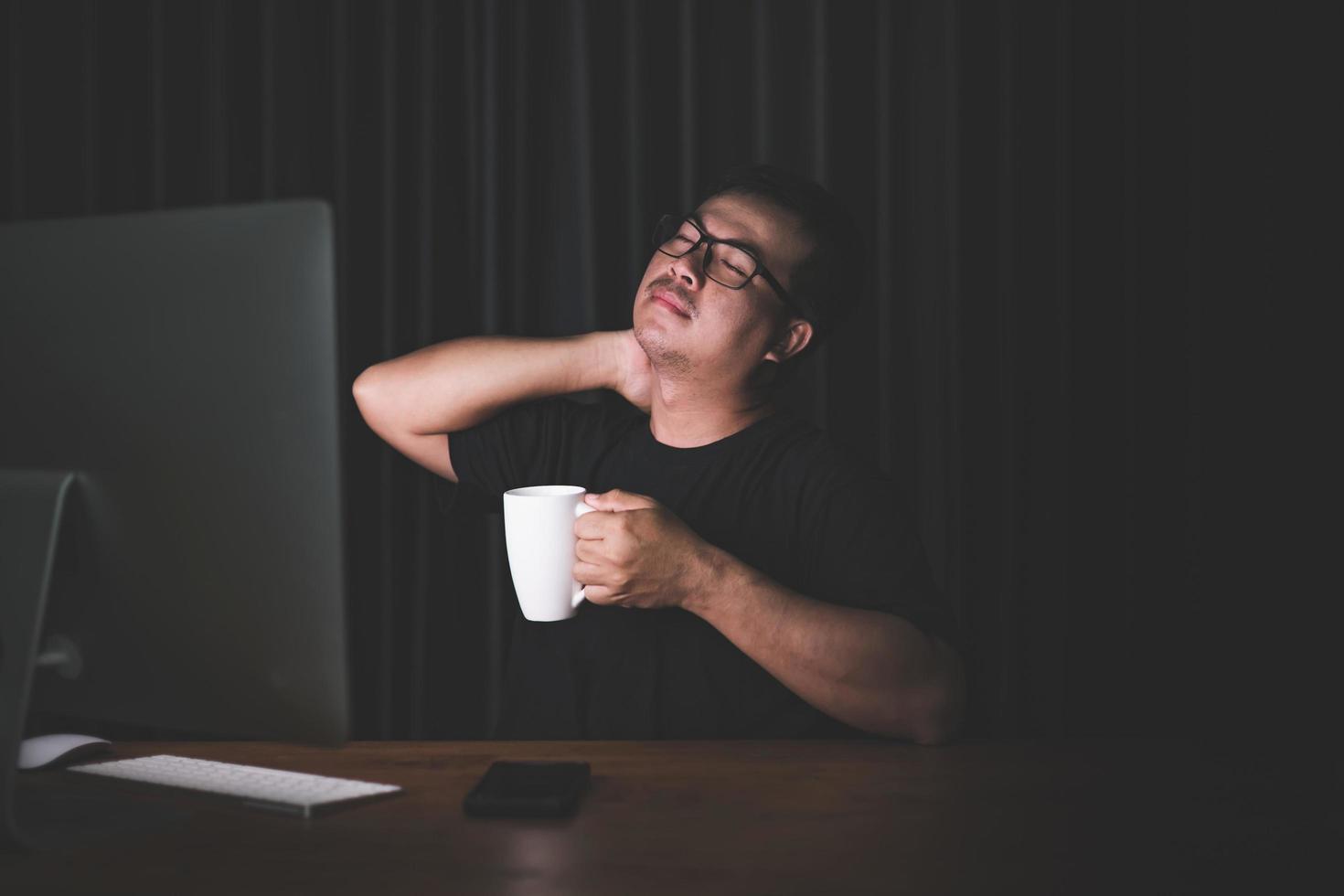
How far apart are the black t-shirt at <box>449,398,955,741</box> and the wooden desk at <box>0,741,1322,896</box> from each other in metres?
0.39

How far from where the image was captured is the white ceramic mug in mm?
1007

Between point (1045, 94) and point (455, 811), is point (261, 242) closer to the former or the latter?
point (455, 811)

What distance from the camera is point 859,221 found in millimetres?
2082

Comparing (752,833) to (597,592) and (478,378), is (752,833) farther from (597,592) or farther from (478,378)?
(478,378)

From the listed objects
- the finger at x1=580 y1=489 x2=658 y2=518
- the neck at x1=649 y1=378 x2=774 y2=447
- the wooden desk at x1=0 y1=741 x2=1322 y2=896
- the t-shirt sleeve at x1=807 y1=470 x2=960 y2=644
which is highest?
the neck at x1=649 y1=378 x2=774 y2=447

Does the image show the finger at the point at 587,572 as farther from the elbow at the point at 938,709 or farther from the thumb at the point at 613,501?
the elbow at the point at 938,709

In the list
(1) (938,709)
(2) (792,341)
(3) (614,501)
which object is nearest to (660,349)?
(2) (792,341)

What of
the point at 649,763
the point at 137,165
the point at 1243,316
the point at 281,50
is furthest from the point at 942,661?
the point at 137,165

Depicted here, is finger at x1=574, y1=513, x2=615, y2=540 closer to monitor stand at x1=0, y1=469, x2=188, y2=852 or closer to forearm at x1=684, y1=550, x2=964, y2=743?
forearm at x1=684, y1=550, x2=964, y2=743

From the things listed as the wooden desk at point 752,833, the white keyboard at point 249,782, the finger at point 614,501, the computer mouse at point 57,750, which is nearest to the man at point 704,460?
the finger at point 614,501

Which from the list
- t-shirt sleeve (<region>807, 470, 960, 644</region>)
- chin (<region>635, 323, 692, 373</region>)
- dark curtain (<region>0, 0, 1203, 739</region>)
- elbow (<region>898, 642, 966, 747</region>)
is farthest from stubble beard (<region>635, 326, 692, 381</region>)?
dark curtain (<region>0, 0, 1203, 739</region>)

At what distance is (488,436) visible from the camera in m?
1.60

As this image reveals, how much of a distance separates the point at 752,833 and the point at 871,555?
→ 60 cm

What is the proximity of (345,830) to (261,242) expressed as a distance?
1.45 ft
